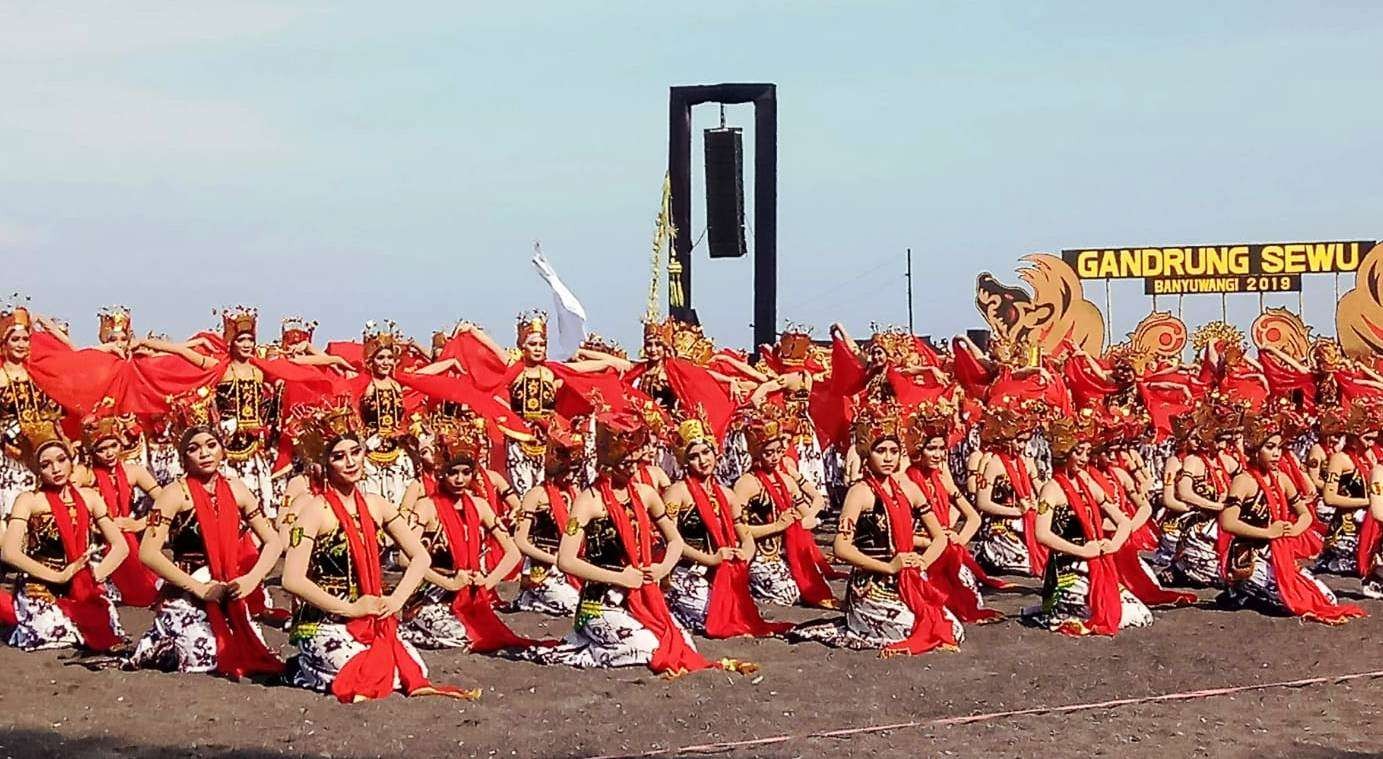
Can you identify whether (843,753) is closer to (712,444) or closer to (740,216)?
(712,444)

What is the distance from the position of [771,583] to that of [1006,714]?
3.22 m

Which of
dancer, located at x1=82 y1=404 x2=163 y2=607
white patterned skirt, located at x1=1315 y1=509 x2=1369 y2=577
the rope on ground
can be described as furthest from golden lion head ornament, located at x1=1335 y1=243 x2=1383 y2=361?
dancer, located at x1=82 y1=404 x2=163 y2=607

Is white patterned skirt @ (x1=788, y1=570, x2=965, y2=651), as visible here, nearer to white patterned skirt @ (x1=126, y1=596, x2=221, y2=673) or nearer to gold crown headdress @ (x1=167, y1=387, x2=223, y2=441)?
white patterned skirt @ (x1=126, y1=596, x2=221, y2=673)

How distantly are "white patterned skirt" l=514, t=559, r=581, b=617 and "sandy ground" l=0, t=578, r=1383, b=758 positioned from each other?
1.33 meters

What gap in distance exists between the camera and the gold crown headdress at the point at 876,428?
29.5 ft

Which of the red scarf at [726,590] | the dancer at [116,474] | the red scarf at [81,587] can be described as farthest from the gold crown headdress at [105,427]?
the red scarf at [726,590]

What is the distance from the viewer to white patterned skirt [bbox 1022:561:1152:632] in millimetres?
9781

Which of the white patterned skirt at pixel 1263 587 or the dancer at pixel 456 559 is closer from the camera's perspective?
the dancer at pixel 456 559

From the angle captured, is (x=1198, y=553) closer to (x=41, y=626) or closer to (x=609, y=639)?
(x=609, y=639)

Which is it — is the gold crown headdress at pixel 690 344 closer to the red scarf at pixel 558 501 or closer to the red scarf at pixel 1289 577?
→ the red scarf at pixel 558 501

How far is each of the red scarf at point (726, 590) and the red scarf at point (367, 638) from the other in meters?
2.16

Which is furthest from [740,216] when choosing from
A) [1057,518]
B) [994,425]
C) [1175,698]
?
[1175,698]

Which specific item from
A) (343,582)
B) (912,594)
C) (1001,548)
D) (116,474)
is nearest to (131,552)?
(116,474)

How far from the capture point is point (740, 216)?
24188 millimetres
